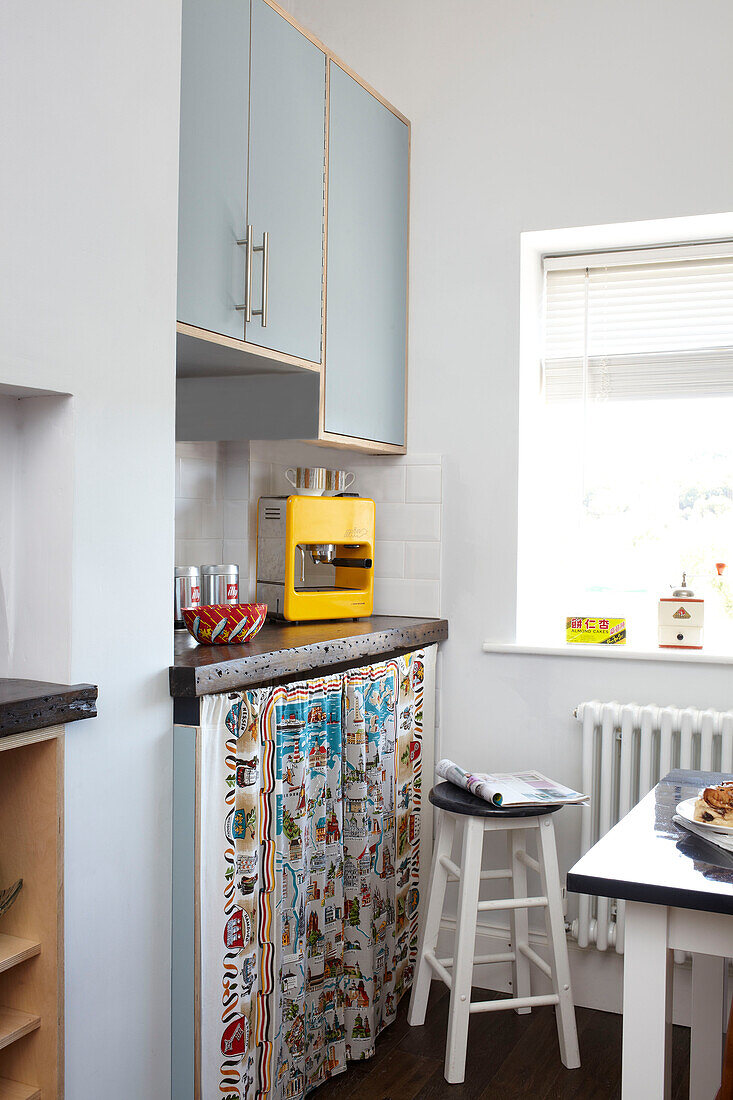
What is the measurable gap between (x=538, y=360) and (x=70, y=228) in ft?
5.89

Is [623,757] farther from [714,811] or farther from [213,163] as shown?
[213,163]

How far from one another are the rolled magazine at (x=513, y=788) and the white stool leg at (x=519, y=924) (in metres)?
0.15

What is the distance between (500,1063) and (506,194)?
93.6 inches

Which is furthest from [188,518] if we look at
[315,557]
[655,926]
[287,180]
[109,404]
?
[655,926]

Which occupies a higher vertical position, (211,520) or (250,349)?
(250,349)

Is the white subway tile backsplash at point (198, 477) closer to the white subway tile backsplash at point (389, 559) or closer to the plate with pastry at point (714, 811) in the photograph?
the white subway tile backsplash at point (389, 559)

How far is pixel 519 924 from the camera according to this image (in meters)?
2.68

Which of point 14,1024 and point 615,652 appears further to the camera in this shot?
point 615,652

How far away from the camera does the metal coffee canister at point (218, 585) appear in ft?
8.13

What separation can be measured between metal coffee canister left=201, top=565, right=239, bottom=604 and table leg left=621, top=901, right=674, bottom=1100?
138 centimetres

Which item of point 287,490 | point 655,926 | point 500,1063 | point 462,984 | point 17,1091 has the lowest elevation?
point 500,1063

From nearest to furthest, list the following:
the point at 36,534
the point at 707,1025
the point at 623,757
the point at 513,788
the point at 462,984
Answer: the point at 36,534
the point at 707,1025
the point at 462,984
the point at 513,788
the point at 623,757

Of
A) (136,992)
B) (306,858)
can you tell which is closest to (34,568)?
(136,992)

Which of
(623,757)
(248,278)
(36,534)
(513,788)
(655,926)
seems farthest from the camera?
(623,757)
